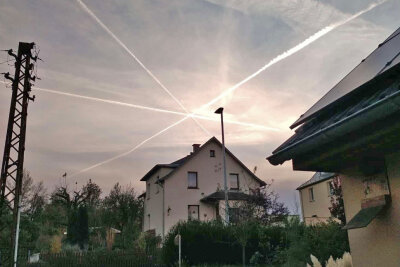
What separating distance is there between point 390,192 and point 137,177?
36945mm

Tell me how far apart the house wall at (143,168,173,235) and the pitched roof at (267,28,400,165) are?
29094 mm

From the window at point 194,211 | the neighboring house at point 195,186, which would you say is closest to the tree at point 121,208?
the neighboring house at point 195,186

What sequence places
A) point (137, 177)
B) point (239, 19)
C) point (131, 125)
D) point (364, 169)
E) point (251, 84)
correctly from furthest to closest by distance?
point (137, 177)
point (131, 125)
point (251, 84)
point (239, 19)
point (364, 169)

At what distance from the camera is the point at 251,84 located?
10516 mm

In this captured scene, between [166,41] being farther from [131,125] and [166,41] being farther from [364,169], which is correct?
[364,169]

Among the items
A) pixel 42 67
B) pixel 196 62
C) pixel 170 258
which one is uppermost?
pixel 42 67

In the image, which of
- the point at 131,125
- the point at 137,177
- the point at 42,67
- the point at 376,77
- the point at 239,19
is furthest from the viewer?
the point at 137,177

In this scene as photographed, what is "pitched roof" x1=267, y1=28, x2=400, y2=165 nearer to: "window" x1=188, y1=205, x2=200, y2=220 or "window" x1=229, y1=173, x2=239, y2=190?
"window" x1=188, y1=205, x2=200, y2=220

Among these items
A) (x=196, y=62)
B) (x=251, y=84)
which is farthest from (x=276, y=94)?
(x=196, y=62)

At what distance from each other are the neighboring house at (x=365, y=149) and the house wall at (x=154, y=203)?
29.0 m

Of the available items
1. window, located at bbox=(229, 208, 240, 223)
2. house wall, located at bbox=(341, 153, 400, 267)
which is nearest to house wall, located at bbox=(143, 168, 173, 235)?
window, located at bbox=(229, 208, 240, 223)

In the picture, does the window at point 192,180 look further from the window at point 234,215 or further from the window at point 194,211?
the window at point 234,215

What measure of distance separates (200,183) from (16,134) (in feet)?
63.2

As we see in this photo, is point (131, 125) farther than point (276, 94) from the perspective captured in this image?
Yes
